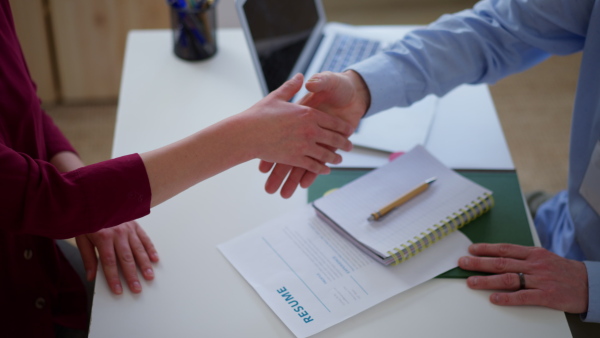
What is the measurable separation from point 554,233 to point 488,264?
1.23ft

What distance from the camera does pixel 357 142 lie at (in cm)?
133

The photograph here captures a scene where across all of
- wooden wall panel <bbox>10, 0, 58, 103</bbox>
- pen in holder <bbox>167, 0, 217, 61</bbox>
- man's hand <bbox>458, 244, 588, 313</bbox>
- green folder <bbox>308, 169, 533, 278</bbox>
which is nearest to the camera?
man's hand <bbox>458, 244, 588, 313</bbox>

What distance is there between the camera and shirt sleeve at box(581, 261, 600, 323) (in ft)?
3.25

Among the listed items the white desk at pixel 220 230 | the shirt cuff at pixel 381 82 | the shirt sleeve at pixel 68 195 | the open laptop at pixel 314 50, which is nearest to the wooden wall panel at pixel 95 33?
the white desk at pixel 220 230

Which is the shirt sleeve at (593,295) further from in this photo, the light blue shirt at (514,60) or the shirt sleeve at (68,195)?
the shirt sleeve at (68,195)

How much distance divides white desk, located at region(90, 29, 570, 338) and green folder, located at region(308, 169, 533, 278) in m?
0.03

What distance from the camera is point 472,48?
1286 millimetres

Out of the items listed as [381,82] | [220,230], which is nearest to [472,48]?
[381,82]

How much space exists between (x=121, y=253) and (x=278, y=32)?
668mm

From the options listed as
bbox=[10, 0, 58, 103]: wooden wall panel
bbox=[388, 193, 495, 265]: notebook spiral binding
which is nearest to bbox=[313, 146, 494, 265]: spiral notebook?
bbox=[388, 193, 495, 265]: notebook spiral binding

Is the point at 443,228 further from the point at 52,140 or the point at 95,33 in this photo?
the point at 95,33

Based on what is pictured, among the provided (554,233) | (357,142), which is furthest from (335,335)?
(554,233)

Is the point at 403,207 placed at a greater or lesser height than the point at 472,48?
lesser

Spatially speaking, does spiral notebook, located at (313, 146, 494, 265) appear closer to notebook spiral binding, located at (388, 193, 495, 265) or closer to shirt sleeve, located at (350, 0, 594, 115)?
notebook spiral binding, located at (388, 193, 495, 265)
